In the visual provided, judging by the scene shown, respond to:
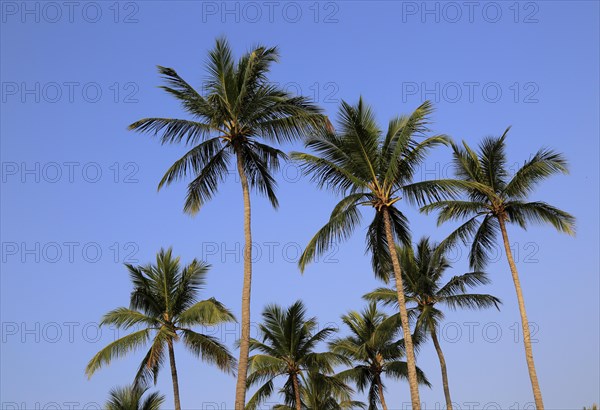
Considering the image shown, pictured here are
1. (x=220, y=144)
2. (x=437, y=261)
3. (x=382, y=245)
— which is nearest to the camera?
(x=220, y=144)

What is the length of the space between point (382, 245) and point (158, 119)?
9.18 meters

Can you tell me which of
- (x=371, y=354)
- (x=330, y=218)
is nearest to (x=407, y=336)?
(x=330, y=218)

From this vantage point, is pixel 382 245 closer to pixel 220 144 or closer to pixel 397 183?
pixel 397 183

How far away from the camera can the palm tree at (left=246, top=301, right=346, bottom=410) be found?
36406 millimetres

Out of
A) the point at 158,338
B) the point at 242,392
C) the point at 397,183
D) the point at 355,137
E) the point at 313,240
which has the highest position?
the point at 355,137

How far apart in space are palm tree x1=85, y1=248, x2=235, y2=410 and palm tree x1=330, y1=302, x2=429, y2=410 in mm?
11484

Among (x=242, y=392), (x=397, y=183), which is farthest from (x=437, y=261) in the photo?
(x=242, y=392)

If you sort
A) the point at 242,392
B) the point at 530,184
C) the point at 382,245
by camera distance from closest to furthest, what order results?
the point at 242,392, the point at 382,245, the point at 530,184

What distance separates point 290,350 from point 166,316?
29.6ft

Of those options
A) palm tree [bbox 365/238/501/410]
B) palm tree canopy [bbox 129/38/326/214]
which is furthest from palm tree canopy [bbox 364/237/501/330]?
palm tree canopy [bbox 129/38/326/214]

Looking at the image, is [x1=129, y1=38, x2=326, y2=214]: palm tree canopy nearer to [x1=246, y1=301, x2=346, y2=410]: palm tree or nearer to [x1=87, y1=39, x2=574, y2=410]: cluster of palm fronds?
[x1=87, y1=39, x2=574, y2=410]: cluster of palm fronds

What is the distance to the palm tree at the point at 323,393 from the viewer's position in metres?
37.4

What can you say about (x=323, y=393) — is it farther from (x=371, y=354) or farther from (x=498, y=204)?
(x=498, y=204)

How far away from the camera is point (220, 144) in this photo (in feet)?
78.4
